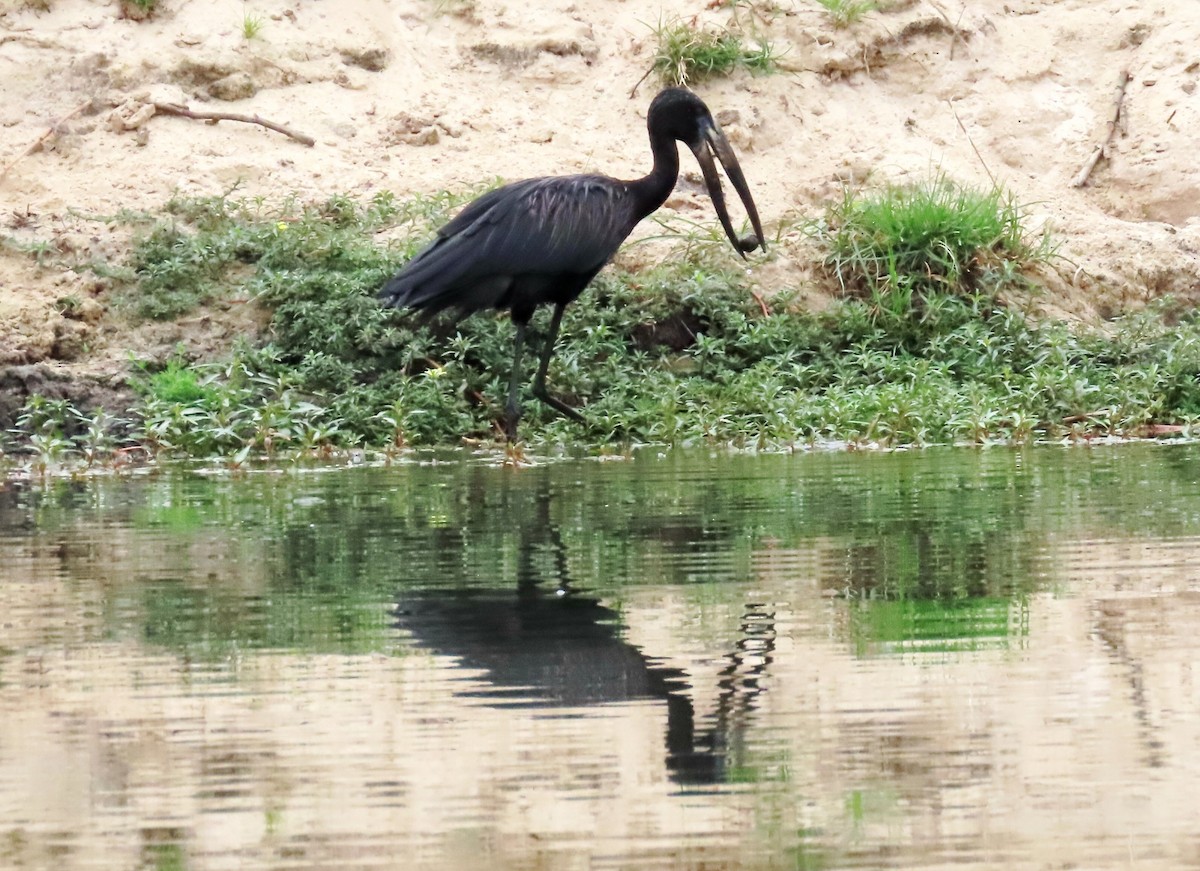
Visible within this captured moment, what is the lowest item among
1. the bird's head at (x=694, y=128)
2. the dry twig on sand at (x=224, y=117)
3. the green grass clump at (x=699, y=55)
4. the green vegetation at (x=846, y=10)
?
the bird's head at (x=694, y=128)

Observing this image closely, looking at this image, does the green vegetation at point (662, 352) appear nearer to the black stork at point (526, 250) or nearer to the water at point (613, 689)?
the black stork at point (526, 250)

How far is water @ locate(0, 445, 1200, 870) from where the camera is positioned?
249 centimetres

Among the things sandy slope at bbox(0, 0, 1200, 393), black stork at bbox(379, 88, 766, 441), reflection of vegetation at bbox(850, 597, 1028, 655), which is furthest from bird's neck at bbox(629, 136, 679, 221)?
reflection of vegetation at bbox(850, 597, 1028, 655)

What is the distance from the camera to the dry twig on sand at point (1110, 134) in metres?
13.2

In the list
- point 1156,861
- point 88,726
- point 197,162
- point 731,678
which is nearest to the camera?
point 1156,861

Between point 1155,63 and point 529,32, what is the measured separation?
14.4ft

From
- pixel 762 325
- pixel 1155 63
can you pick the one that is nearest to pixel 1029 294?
pixel 762 325

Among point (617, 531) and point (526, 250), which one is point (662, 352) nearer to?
point (526, 250)

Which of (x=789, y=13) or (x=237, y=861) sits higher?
(x=789, y=13)

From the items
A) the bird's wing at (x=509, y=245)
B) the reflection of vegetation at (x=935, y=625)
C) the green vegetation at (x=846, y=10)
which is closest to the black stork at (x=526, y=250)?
the bird's wing at (x=509, y=245)

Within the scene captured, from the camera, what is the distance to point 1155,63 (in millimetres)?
13609

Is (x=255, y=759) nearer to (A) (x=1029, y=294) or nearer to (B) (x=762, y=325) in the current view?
(B) (x=762, y=325)

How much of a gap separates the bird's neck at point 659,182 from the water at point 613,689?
3.31 m

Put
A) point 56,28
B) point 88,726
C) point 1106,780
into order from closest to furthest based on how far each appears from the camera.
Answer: point 1106,780
point 88,726
point 56,28
